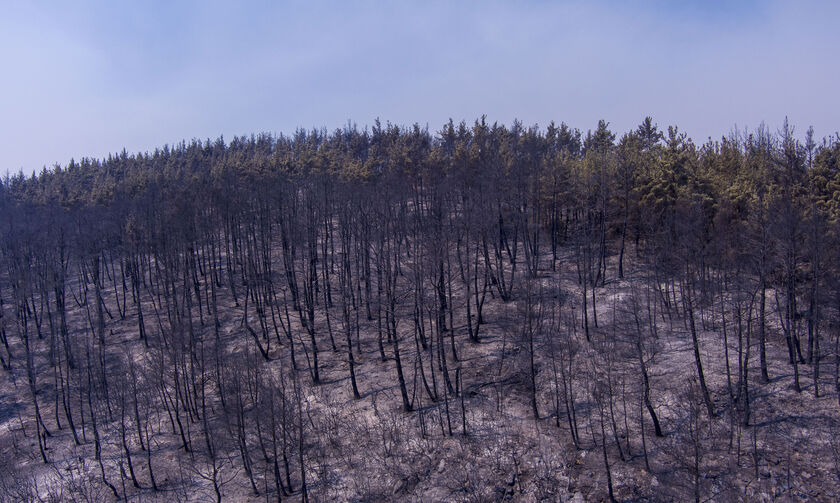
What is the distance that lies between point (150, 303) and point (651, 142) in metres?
54.4

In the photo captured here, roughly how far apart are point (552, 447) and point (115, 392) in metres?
25.8

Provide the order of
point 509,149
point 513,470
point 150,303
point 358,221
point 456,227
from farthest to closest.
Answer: point 509,149 → point 150,303 → point 358,221 → point 456,227 → point 513,470

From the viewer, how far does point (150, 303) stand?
54688 millimetres

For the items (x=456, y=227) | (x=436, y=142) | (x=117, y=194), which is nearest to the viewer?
(x=456, y=227)

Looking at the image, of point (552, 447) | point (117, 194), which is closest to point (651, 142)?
point (552, 447)

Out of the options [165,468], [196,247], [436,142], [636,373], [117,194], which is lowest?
[165,468]

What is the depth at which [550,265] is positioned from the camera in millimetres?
51219

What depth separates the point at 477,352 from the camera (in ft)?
125

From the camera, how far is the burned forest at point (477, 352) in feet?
88.8

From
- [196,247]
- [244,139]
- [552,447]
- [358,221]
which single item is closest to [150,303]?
[196,247]

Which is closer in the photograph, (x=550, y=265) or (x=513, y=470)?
(x=513, y=470)

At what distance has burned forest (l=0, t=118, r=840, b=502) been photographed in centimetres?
2708

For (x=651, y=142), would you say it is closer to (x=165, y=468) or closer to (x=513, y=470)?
(x=513, y=470)

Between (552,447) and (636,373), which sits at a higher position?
(636,373)
